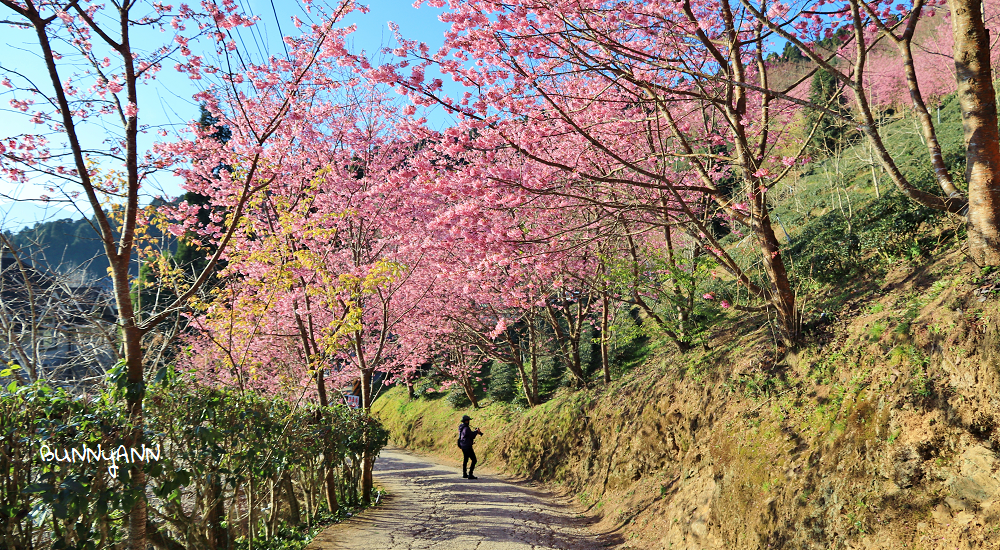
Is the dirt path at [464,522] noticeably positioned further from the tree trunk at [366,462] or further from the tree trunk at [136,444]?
the tree trunk at [136,444]

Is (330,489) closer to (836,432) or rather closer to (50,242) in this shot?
(50,242)

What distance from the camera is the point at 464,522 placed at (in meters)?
7.34

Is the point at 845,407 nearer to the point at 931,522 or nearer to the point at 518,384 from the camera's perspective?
the point at 931,522

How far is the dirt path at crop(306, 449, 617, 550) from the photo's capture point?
6383mm

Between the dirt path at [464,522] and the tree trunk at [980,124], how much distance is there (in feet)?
18.6

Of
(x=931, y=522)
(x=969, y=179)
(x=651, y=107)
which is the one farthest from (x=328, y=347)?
(x=969, y=179)

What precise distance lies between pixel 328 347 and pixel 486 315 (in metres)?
7.84

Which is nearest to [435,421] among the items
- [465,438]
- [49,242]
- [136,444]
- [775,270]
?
[465,438]

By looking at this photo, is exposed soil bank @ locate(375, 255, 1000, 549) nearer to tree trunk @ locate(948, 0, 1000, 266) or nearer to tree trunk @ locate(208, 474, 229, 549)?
tree trunk @ locate(948, 0, 1000, 266)

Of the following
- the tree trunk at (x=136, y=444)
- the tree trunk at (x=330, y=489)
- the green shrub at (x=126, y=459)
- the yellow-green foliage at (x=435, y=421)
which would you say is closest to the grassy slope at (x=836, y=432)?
the tree trunk at (x=330, y=489)

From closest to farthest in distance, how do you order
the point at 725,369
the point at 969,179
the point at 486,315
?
the point at 969,179
the point at 725,369
the point at 486,315

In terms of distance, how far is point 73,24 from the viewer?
4.25 m

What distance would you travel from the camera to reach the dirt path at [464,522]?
6383mm

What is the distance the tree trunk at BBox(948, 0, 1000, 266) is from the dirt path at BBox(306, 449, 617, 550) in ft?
18.6
